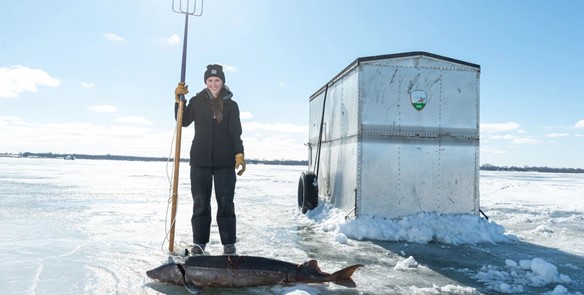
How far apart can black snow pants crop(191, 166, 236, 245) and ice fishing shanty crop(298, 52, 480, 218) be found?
2.62 meters

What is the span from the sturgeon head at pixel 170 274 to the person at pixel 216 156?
1244 mm

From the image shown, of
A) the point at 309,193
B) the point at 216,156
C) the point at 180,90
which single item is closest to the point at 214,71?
the point at 180,90

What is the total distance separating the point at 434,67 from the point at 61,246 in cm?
636

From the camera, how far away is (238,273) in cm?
336

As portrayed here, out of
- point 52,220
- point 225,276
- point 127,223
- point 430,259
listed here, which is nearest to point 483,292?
point 430,259

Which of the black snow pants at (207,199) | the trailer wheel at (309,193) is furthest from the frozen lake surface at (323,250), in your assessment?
the black snow pants at (207,199)

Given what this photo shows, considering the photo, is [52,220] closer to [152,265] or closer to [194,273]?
[152,265]

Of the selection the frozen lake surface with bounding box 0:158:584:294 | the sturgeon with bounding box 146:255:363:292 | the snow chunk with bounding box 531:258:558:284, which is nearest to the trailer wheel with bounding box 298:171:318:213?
the frozen lake surface with bounding box 0:158:584:294

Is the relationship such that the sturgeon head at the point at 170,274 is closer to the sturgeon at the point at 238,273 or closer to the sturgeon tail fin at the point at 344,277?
the sturgeon at the point at 238,273

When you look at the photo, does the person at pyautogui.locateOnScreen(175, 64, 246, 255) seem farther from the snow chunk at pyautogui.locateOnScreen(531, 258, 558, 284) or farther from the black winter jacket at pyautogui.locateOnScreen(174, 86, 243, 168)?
the snow chunk at pyautogui.locateOnScreen(531, 258, 558, 284)

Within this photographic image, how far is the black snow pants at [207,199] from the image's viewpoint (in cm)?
471

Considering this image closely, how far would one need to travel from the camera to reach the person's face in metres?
4.80

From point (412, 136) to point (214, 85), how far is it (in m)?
3.65

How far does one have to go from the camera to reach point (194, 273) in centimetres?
332
